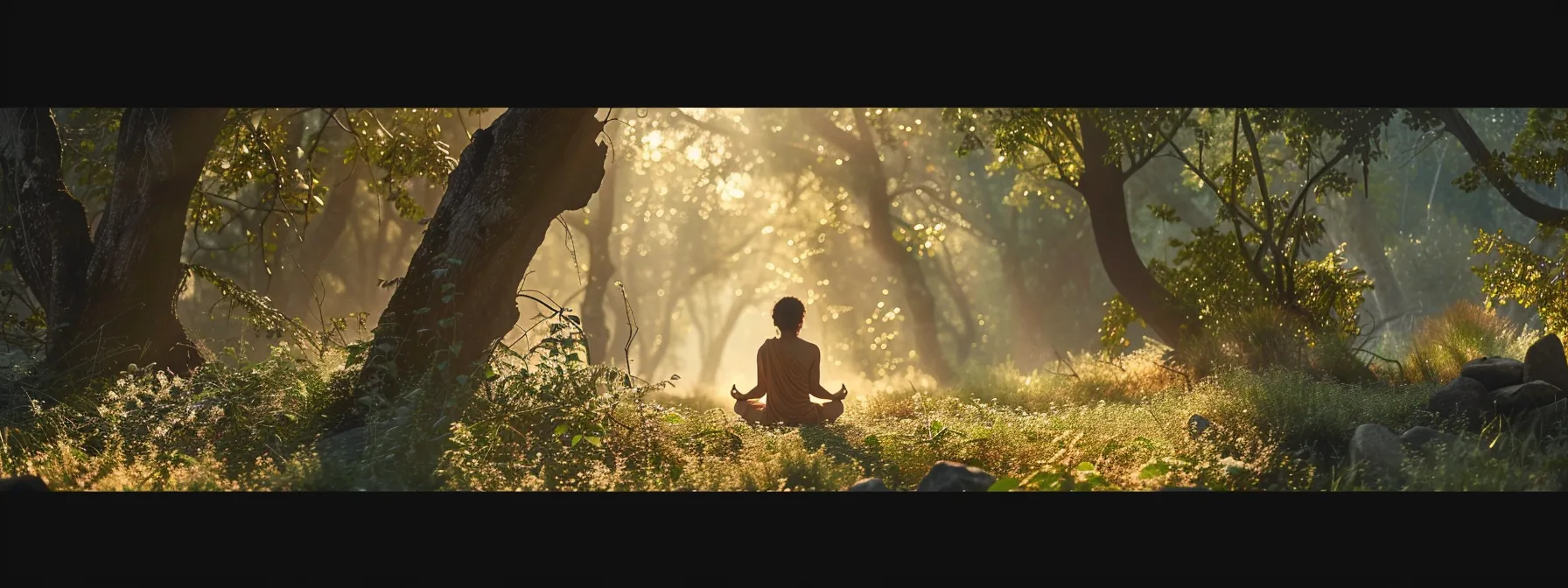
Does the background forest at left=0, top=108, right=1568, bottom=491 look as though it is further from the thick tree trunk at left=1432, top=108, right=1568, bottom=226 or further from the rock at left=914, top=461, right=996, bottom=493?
the rock at left=914, top=461, right=996, bottom=493

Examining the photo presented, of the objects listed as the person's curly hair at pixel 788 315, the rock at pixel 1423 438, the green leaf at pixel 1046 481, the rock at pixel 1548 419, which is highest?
the person's curly hair at pixel 788 315

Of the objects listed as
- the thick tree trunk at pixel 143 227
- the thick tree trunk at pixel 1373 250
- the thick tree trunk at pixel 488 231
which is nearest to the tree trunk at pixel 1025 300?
the thick tree trunk at pixel 1373 250

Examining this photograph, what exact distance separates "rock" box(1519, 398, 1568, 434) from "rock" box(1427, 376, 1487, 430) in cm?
35

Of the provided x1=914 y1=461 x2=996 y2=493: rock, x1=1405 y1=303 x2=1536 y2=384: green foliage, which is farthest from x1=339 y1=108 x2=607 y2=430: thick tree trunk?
x1=1405 y1=303 x2=1536 y2=384: green foliage

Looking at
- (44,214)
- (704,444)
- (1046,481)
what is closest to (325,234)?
(44,214)

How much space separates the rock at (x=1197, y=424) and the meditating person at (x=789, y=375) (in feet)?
9.70

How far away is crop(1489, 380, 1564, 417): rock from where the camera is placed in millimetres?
8531

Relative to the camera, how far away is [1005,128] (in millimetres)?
13742

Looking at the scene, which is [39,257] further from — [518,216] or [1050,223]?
[1050,223]

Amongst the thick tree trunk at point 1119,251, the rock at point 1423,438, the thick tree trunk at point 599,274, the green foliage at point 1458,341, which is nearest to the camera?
the rock at point 1423,438

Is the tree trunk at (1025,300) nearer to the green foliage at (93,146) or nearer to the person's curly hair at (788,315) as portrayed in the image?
the person's curly hair at (788,315)

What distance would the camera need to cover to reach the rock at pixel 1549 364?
9.51 metres
